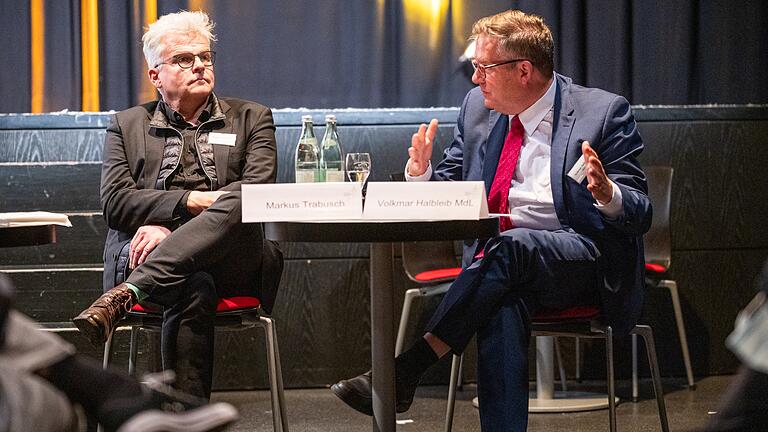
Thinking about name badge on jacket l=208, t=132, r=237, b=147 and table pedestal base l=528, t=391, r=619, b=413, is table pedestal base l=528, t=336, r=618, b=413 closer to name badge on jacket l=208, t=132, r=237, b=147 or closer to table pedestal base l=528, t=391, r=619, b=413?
table pedestal base l=528, t=391, r=619, b=413

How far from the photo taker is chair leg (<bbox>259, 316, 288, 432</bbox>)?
2865mm

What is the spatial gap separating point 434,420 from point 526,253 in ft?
4.22

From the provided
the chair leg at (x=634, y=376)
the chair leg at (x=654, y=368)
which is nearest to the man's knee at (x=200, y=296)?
the chair leg at (x=654, y=368)

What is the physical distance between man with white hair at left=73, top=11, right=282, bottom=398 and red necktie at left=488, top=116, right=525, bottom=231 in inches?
27.1

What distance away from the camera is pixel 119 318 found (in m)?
2.75

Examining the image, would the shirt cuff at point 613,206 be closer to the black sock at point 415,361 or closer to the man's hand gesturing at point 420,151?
the man's hand gesturing at point 420,151

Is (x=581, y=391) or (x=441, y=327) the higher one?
(x=441, y=327)

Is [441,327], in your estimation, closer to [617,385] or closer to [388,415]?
[388,415]

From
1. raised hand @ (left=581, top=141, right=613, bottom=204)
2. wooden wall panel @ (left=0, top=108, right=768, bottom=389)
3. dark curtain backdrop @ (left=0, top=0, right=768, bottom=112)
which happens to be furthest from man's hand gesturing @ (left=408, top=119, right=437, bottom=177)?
dark curtain backdrop @ (left=0, top=0, right=768, bottom=112)

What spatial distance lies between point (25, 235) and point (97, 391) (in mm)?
1103

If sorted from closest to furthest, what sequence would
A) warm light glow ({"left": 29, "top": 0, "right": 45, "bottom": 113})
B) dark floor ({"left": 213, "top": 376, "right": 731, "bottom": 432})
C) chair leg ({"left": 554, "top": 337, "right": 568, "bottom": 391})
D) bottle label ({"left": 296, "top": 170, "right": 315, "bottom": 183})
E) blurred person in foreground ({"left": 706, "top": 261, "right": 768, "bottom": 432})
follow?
blurred person in foreground ({"left": 706, "top": 261, "right": 768, "bottom": 432}) → bottle label ({"left": 296, "top": 170, "right": 315, "bottom": 183}) → dark floor ({"left": 213, "top": 376, "right": 731, "bottom": 432}) → chair leg ({"left": 554, "top": 337, "right": 568, "bottom": 391}) → warm light glow ({"left": 29, "top": 0, "right": 45, "bottom": 113})

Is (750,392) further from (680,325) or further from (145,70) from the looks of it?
(145,70)

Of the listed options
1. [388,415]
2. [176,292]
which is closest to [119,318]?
[176,292]

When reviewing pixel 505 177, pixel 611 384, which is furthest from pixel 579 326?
pixel 505 177
